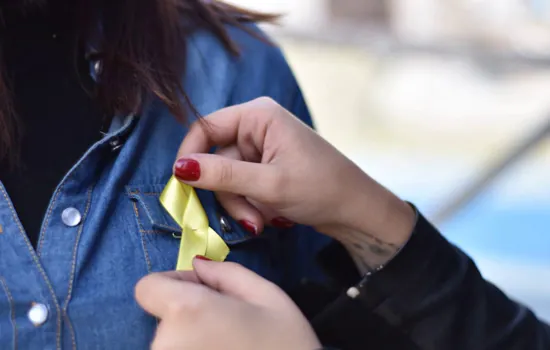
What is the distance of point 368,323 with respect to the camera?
663 millimetres

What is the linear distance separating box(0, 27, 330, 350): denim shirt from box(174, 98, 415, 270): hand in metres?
0.05

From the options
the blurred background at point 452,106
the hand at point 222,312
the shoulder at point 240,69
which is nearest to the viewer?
the hand at point 222,312

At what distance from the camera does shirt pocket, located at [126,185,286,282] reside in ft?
2.03

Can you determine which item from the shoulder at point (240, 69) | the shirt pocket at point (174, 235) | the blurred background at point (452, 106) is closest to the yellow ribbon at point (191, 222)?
the shirt pocket at point (174, 235)

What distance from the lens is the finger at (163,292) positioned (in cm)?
50

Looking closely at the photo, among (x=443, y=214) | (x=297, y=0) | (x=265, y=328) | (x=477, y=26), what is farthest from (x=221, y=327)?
(x=297, y=0)

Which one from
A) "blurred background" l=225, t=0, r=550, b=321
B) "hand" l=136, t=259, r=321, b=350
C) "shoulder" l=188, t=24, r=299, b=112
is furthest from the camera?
"blurred background" l=225, t=0, r=550, b=321

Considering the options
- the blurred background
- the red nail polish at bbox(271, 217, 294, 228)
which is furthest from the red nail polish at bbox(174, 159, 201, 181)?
the blurred background

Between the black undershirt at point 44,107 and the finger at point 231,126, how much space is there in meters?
0.10

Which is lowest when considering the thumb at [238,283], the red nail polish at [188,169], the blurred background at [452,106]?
the blurred background at [452,106]

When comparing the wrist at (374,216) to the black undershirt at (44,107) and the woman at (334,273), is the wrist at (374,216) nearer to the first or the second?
the woman at (334,273)

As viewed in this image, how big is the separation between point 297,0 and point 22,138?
2.81m

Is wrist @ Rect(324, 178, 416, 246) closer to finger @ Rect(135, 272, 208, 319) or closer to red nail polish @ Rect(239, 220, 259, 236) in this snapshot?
red nail polish @ Rect(239, 220, 259, 236)

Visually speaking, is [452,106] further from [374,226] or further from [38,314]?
[38,314]
